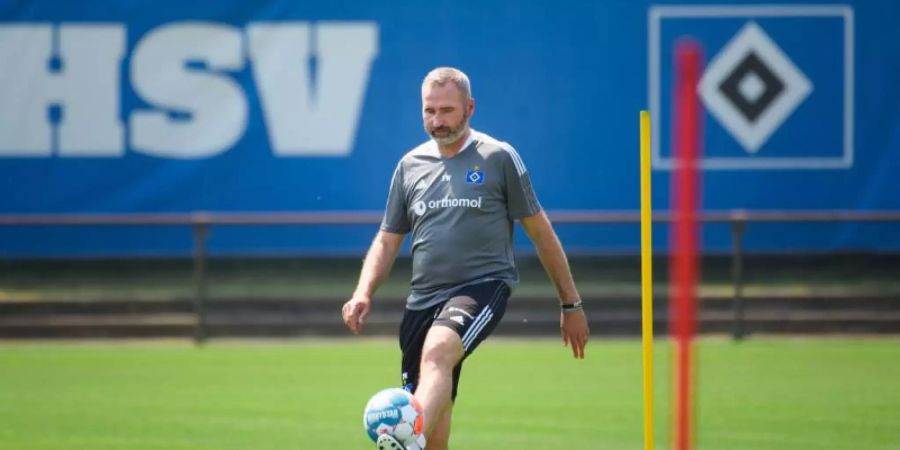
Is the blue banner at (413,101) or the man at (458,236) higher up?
the blue banner at (413,101)

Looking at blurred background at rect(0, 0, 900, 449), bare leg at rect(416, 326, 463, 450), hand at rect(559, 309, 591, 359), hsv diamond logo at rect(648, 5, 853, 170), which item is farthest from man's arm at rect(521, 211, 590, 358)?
hsv diamond logo at rect(648, 5, 853, 170)

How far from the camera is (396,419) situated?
6406 millimetres

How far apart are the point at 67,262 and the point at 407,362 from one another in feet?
29.0

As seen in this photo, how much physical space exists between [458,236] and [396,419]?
103 centimetres

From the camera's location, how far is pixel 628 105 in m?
Answer: 15.2

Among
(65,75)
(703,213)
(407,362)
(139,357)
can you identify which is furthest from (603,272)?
(407,362)

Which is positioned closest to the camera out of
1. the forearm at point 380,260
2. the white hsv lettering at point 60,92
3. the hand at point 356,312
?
the hand at point 356,312

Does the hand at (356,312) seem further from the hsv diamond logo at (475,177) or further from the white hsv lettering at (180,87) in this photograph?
the white hsv lettering at (180,87)

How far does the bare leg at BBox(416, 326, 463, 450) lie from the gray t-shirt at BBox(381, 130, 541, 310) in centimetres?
34

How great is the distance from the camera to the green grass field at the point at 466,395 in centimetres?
938

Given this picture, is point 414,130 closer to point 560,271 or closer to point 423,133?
point 423,133

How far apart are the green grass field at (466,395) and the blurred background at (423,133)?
1.96 feet

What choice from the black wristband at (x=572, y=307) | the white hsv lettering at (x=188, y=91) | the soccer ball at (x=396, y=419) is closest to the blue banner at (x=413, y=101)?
the white hsv lettering at (x=188, y=91)

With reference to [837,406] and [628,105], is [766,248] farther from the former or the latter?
[837,406]
